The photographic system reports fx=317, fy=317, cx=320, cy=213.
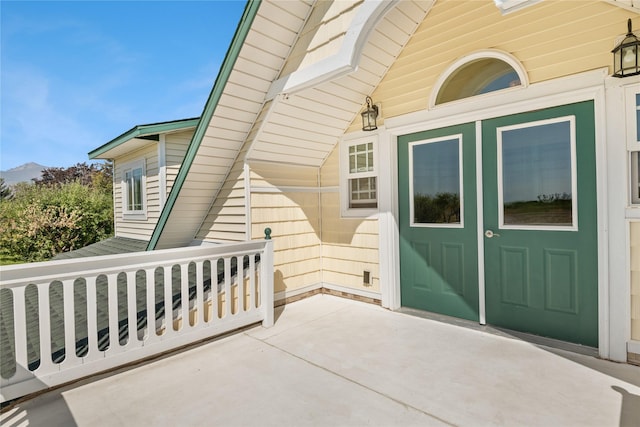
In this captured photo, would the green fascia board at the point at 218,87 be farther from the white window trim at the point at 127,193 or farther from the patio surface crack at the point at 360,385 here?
the white window trim at the point at 127,193

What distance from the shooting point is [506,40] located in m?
2.94

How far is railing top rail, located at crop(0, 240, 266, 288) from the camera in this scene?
1915 millimetres

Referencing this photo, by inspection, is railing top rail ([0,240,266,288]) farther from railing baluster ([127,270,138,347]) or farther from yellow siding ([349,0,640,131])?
yellow siding ([349,0,640,131])

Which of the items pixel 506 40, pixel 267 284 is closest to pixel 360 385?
pixel 267 284

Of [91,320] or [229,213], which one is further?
[229,213]

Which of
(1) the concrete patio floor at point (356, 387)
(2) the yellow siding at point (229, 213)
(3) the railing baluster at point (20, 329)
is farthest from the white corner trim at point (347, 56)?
(3) the railing baluster at point (20, 329)

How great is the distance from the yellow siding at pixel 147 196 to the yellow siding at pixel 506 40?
5.97 metres

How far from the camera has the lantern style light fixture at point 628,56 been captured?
7.36 feet

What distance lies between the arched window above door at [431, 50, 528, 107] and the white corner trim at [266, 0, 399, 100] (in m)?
1.17

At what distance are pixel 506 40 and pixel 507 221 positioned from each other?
1.69 meters

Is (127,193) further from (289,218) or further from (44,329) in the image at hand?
(44,329)

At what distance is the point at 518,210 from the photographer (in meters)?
3.00

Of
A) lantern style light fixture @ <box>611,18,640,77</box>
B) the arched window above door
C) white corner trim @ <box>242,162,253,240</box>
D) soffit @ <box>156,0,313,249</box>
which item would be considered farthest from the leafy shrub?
lantern style light fixture @ <box>611,18,640,77</box>

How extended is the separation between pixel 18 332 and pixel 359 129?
12.0 feet
